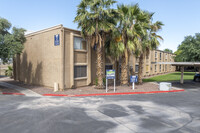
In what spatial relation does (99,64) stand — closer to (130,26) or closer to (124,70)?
(124,70)

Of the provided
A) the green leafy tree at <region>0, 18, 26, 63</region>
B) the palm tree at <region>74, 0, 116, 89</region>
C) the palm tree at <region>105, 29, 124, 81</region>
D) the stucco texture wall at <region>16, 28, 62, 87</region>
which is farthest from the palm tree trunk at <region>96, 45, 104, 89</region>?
the green leafy tree at <region>0, 18, 26, 63</region>

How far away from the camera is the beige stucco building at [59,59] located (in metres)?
17.6

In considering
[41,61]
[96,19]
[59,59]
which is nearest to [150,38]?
[96,19]

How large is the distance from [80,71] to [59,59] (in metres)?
3.46

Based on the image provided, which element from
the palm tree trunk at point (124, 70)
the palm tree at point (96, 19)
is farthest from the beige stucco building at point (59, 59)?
the palm tree trunk at point (124, 70)

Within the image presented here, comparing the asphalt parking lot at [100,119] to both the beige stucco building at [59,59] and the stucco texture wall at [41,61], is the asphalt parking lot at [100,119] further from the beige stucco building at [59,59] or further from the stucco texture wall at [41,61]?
the stucco texture wall at [41,61]

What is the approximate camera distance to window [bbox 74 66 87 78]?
19.0 meters

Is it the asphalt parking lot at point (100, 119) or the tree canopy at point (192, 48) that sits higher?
the tree canopy at point (192, 48)

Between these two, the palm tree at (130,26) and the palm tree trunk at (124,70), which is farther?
the palm tree trunk at (124,70)

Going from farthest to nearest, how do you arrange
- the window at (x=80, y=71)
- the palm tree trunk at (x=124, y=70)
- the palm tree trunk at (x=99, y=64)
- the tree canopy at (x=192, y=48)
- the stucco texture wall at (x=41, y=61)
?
1. the tree canopy at (x=192, y=48)
2. the palm tree trunk at (x=124, y=70)
3. the window at (x=80, y=71)
4. the stucco texture wall at (x=41, y=61)
5. the palm tree trunk at (x=99, y=64)

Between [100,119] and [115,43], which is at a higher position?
[115,43]

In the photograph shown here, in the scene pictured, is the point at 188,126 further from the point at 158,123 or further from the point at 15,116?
the point at 15,116

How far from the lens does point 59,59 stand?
17438mm

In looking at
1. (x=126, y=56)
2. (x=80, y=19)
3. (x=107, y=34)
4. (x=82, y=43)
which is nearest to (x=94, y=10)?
(x=80, y=19)
